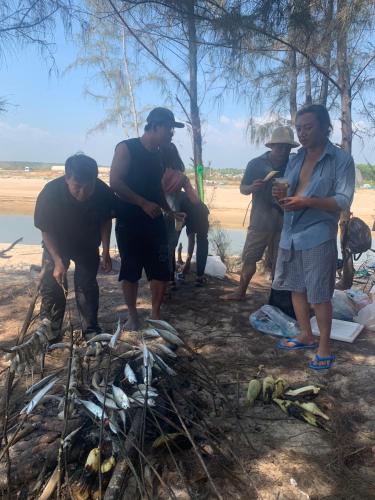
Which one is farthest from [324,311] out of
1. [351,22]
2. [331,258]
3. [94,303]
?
[351,22]

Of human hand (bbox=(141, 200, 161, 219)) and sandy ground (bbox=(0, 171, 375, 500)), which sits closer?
sandy ground (bbox=(0, 171, 375, 500))

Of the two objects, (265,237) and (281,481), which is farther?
(265,237)

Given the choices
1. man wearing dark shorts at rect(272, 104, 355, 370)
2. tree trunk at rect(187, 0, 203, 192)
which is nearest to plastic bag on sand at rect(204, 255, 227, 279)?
tree trunk at rect(187, 0, 203, 192)

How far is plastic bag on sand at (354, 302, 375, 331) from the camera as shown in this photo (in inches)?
146

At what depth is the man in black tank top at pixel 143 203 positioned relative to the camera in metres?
3.18

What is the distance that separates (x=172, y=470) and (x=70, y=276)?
13.2ft

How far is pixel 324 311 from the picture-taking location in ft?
9.42

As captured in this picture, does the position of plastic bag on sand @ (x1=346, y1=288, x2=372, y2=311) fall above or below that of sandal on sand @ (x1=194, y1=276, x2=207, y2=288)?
above

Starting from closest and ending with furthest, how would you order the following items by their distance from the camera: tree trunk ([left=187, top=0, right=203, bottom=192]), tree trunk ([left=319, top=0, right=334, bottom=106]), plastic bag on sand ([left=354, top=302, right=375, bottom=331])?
1. plastic bag on sand ([left=354, top=302, right=375, bottom=331])
2. tree trunk ([left=319, top=0, right=334, bottom=106])
3. tree trunk ([left=187, top=0, right=203, bottom=192])

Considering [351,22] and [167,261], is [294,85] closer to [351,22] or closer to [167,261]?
[351,22]

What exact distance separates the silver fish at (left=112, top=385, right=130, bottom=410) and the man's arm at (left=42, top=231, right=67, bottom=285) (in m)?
1.10

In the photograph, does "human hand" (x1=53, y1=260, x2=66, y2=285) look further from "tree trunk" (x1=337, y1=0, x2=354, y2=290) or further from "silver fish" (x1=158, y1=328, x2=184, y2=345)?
"tree trunk" (x1=337, y1=0, x2=354, y2=290)

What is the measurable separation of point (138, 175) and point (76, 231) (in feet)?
2.28

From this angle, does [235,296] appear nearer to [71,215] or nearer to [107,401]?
[71,215]
